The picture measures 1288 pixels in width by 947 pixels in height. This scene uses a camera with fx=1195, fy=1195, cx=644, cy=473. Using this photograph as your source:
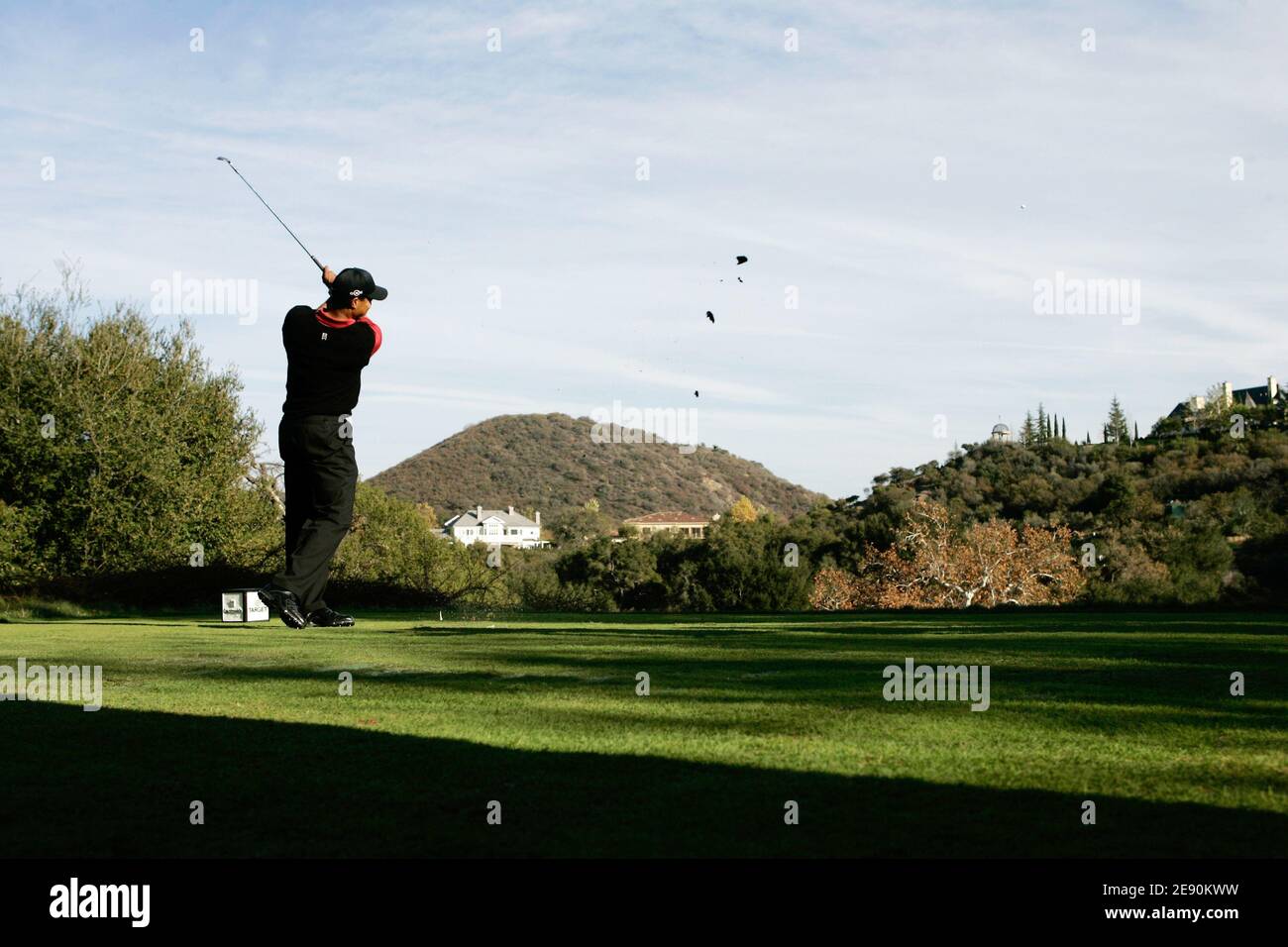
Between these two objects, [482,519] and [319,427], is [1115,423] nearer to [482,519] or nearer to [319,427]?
[482,519]

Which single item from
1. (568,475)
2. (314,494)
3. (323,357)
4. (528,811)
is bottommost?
(528,811)

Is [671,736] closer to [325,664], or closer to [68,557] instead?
[325,664]

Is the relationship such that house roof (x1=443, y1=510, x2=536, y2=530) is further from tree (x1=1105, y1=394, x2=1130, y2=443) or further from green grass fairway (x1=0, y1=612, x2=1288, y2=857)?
green grass fairway (x1=0, y1=612, x2=1288, y2=857)

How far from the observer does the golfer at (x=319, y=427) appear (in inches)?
397

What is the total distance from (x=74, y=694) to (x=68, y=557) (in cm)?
3552

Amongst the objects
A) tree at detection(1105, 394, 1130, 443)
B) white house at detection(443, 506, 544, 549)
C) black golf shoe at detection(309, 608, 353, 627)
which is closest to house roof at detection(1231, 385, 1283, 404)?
tree at detection(1105, 394, 1130, 443)

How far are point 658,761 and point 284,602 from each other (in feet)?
16.4

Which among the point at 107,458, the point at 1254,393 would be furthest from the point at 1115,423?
the point at 107,458

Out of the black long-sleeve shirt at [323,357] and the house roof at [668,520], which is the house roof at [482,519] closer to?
the house roof at [668,520]

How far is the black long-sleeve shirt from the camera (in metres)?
10.1

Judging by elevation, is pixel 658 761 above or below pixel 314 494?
below

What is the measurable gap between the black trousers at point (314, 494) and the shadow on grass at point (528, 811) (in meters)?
3.52

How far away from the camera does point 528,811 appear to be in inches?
208

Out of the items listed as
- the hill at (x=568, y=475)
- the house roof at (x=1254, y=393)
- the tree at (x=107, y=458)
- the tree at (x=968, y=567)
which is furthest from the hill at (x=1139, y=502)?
the hill at (x=568, y=475)
